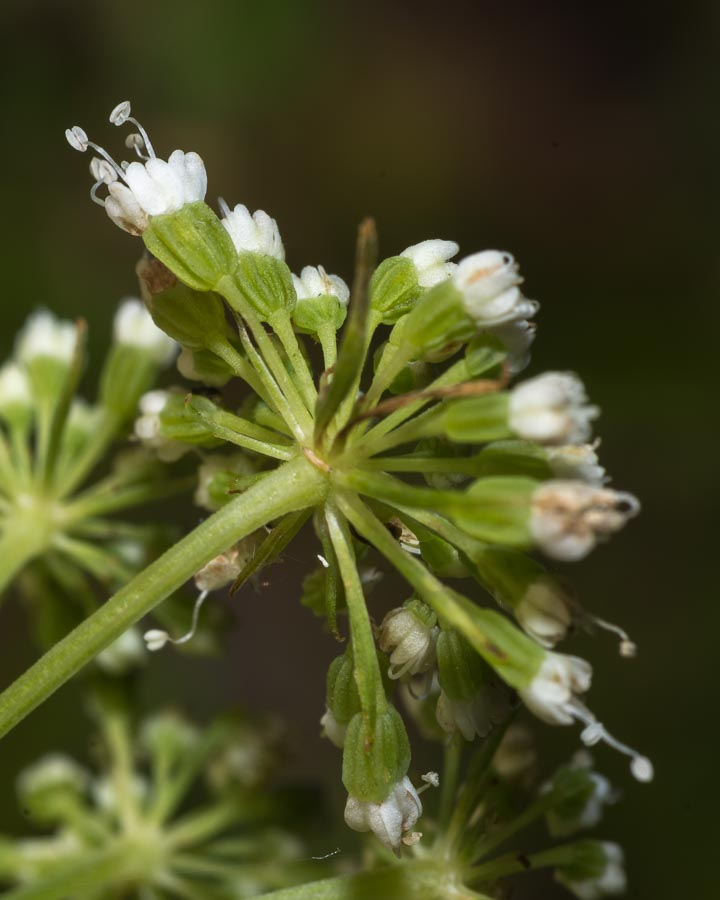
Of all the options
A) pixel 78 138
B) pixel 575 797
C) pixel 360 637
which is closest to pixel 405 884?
pixel 575 797

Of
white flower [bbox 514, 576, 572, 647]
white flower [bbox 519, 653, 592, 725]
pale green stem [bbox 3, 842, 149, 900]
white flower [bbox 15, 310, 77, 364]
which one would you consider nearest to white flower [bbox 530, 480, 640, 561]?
white flower [bbox 514, 576, 572, 647]

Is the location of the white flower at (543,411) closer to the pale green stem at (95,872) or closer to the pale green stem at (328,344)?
the pale green stem at (328,344)

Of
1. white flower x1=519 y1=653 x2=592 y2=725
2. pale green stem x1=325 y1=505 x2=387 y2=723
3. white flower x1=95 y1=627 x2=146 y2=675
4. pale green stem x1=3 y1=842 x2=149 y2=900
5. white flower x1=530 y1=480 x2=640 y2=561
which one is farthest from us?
white flower x1=95 y1=627 x2=146 y2=675

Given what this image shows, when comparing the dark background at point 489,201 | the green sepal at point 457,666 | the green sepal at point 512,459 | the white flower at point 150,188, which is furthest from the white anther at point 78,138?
the dark background at point 489,201

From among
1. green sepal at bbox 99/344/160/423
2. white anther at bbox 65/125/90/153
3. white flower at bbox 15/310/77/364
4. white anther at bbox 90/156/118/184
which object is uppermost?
white flower at bbox 15/310/77/364

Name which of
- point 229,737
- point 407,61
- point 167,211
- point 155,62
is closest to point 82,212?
point 155,62

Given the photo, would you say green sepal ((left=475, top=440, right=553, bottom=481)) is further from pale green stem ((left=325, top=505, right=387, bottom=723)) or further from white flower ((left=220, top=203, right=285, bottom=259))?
white flower ((left=220, top=203, right=285, bottom=259))
